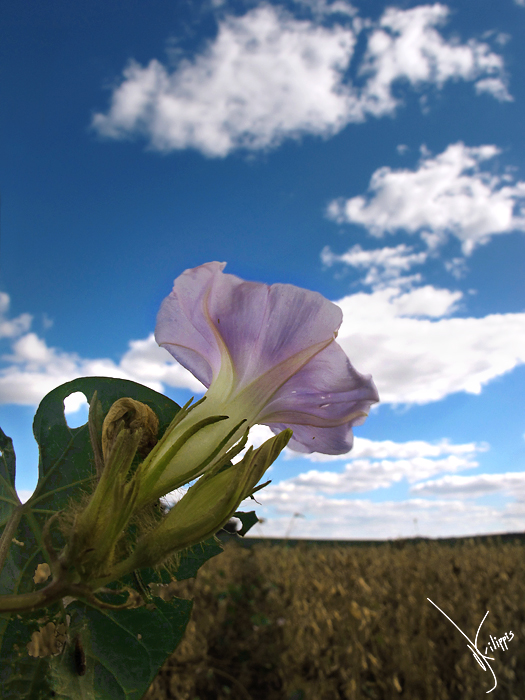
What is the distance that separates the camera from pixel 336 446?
0.80 metres

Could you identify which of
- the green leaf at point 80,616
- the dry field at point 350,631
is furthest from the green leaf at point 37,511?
the dry field at point 350,631

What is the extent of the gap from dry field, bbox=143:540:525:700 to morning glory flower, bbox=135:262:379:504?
238cm

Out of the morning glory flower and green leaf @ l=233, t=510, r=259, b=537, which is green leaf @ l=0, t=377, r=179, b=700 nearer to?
the morning glory flower

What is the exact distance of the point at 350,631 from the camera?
297 cm

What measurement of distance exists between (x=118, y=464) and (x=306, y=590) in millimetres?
3590

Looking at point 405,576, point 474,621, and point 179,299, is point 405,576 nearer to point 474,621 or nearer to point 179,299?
point 474,621

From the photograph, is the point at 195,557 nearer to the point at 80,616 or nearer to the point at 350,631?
the point at 80,616

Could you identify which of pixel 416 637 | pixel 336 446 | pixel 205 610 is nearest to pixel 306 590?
pixel 205 610

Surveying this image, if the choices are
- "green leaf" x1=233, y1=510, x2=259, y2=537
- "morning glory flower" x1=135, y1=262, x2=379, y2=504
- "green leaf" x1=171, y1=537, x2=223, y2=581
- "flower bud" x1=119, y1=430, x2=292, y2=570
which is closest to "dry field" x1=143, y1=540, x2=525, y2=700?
"green leaf" x1=233, y1=510, x2=259, y2=537

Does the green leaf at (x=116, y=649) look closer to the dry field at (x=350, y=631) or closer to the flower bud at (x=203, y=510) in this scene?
the flower bud at (x=203, y=510)

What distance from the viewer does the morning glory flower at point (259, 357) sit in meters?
0.69

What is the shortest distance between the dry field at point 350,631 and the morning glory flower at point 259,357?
2376 millimetres

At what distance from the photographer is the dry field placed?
8.86ft

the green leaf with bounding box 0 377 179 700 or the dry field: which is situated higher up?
the green leaf with bounding box 0 377 179 700
